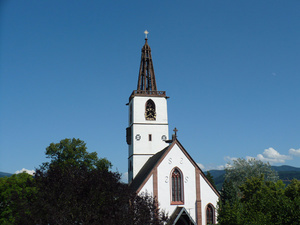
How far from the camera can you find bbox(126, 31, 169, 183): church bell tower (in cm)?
4881

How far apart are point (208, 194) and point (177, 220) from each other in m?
5.11

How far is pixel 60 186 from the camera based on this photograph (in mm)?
22375

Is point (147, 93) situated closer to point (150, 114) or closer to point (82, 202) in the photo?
point (150, 114)

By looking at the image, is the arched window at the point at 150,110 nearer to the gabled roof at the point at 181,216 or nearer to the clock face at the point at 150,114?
the clock face at the point at 150,114

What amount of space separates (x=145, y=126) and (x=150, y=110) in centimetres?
268

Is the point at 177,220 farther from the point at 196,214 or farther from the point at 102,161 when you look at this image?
the point at 102,161

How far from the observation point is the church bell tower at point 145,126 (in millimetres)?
48812

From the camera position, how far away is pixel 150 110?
50.4 metres

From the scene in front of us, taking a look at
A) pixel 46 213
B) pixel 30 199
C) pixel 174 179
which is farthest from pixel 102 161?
pixel 46 213

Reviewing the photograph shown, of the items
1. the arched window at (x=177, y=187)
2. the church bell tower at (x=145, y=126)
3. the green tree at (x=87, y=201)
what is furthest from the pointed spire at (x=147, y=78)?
the green tree at (x=87, y=201)

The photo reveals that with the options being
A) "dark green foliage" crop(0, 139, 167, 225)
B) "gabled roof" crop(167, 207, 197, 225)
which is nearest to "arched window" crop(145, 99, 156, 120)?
"gabled roof" crop(167, 207, 197, 225)

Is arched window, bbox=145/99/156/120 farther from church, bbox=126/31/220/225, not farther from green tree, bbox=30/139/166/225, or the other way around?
green tree, bbox=30/139/166/225

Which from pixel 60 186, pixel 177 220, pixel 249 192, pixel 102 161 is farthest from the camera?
pixel 102 161

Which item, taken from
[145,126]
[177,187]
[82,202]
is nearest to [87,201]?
[82,202]
